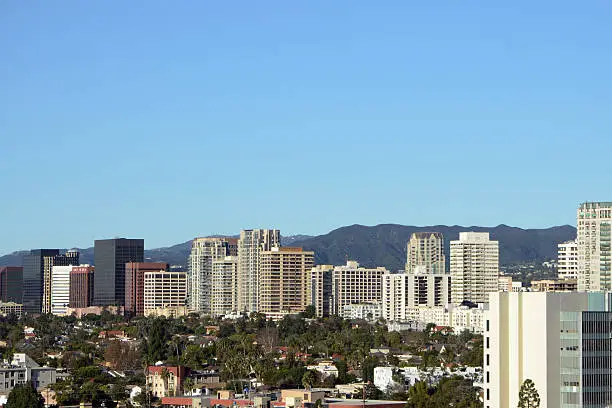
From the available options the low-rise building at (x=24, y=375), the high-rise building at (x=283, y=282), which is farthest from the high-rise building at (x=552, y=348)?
the high-rise building at (x=283, y=282)

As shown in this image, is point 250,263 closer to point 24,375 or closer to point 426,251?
point 426,251

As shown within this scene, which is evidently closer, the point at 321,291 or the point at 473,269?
the point at 473,269

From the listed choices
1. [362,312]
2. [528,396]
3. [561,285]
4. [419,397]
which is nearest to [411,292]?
[362,312]

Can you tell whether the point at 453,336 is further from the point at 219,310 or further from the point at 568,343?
the point at 568,343

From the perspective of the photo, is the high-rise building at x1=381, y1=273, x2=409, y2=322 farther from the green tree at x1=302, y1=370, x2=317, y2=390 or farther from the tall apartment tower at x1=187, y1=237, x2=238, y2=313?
the green tree at x1=302, y1=370, x2=317, y2=390

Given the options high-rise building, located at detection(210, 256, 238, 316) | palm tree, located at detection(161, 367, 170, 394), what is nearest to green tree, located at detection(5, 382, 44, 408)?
palm tree, located at detection(161, 367, 170, 394)

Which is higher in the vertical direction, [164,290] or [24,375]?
[164,290]
